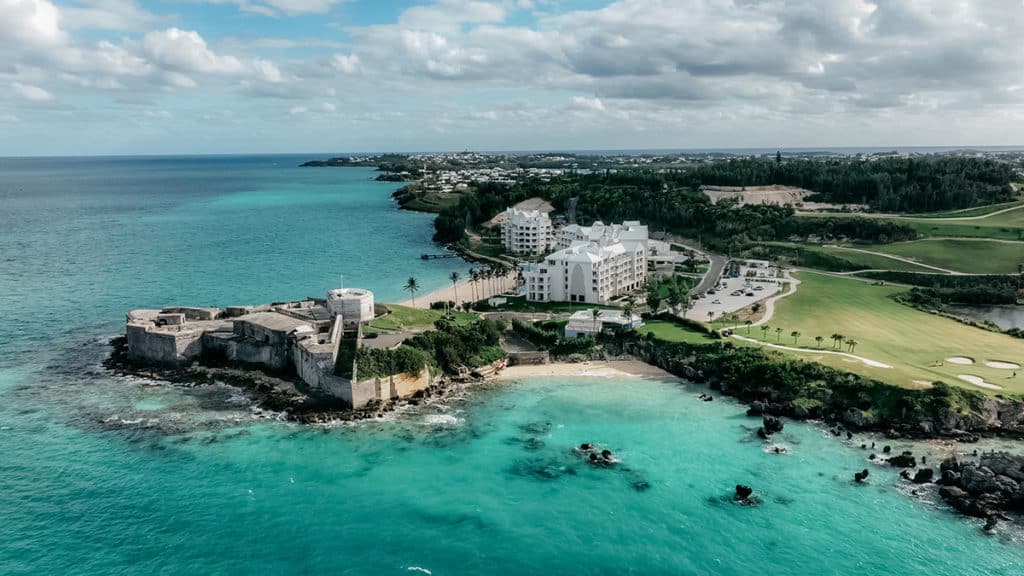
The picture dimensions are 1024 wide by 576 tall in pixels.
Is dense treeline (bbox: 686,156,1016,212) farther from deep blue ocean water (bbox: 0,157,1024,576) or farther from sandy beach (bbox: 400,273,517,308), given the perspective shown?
deep blue ocean water (bbox: 0,157,1024,576)

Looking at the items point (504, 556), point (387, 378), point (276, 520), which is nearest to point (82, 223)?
point (387, 378)

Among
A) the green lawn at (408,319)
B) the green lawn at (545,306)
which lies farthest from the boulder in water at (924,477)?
the green lawn at (545,306)

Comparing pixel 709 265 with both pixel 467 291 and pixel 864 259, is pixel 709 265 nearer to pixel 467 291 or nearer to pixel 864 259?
pixel 864 259

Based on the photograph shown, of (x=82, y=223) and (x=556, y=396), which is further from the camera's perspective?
(x=82, y=223)

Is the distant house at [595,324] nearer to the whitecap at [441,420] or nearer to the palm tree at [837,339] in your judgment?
the palm tree at [837,339]

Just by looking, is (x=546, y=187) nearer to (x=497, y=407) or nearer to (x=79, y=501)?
(x=497, y=407)

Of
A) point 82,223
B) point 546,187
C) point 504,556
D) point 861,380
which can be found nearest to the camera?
point 504,556

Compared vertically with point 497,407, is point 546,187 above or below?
above
